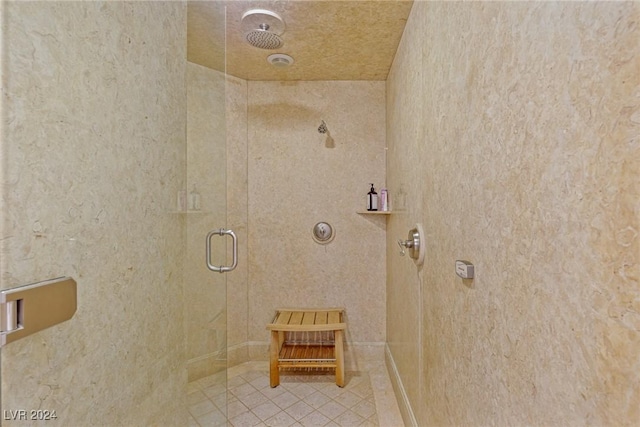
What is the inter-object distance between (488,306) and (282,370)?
1.98 meters

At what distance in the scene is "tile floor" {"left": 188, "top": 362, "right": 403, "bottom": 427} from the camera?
1.57m

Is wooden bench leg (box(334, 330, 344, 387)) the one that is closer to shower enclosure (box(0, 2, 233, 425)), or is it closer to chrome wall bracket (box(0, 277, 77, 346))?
shower enclosure (box(0, 2, 233, 425))

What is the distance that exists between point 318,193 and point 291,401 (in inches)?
61.2

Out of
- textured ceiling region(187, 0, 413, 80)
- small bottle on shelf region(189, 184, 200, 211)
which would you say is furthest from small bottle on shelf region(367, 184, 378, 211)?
small bottle on shelf region(189, 184, 200, 211)

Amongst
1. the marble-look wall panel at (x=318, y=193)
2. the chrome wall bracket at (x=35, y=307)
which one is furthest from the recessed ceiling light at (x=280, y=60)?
the chrome wall bracket at (x=35, y=307)

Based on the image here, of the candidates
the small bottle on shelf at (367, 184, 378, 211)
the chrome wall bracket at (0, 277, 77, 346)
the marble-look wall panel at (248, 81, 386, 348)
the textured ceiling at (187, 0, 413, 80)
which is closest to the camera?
the chrome wall bracket at (0, 277, 77, 346)

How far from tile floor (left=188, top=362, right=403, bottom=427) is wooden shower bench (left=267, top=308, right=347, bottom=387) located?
11 cm

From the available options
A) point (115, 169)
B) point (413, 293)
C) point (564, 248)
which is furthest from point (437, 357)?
point (115, 169)

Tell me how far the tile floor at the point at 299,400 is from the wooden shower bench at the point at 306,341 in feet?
0.37

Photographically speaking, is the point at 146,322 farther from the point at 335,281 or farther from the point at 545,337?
the point at 335,281

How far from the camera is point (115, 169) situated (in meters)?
0.82

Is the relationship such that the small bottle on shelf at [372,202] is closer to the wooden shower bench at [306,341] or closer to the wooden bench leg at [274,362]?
the wooden shower bench at [306,341]

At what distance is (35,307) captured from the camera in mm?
584

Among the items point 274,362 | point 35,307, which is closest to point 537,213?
point 35,307
